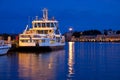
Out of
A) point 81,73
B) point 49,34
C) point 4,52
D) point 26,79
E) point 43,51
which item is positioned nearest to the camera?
point 26,79

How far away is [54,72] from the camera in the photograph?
3186cm

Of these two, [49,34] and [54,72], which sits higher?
[49,34]

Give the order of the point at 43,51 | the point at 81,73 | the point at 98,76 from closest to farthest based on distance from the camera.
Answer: the point at 98,76
the point at 81,73
the point at 43,51

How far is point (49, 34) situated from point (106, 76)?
149 feet

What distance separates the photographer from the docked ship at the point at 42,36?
69.8 metres

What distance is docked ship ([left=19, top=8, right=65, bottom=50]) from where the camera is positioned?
2746 inches

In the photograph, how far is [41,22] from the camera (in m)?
77.3

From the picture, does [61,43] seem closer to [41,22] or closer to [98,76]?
[41,22]

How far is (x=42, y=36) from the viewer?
70.9 metres

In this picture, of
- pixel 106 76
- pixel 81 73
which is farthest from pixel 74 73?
pixel 106 76

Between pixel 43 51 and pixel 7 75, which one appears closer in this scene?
pixel 7 75

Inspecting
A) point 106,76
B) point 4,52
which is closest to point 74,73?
point 106,76

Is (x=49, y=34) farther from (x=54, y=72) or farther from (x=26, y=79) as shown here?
(x=26, y=79)

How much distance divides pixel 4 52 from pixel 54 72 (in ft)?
79.2
